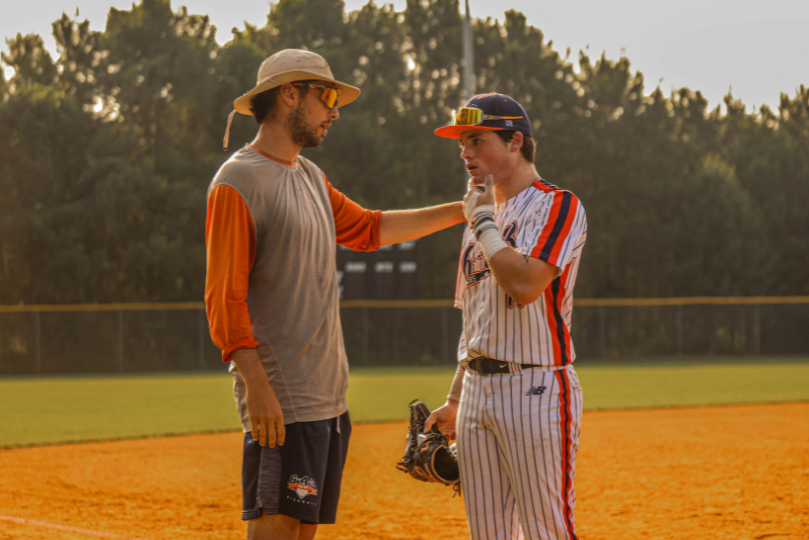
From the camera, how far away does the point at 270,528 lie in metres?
2.72

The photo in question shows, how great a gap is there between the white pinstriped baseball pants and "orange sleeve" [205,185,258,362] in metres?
0.85

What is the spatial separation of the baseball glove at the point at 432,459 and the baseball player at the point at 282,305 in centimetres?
35

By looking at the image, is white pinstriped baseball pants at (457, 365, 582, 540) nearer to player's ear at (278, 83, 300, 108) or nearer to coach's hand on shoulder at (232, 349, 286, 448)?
coach's hand on shoulder at (232, 349, 286, 448)

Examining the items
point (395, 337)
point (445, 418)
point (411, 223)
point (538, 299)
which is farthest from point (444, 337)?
point (538, 299)

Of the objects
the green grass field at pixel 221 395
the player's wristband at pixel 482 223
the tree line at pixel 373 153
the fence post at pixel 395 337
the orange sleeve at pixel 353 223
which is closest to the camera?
the player's wristband at pixel 482 223

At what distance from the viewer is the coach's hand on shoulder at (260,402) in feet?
8.70

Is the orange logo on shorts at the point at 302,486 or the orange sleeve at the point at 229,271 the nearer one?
the orange sleeve at the point at 229,271

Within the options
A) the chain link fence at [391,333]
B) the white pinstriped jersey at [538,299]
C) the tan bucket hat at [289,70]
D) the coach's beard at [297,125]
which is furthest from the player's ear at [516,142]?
the chain link fence at [391,333]

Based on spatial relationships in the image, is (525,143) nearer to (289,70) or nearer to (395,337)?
(289,70)

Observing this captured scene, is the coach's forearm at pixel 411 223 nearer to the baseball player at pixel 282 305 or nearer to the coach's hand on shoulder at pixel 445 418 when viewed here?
the baseball player at pixel 282 305

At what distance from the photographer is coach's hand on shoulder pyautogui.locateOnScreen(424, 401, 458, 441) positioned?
10.6 ft

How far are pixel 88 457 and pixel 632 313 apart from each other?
64.4 feet

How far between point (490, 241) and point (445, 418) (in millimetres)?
886

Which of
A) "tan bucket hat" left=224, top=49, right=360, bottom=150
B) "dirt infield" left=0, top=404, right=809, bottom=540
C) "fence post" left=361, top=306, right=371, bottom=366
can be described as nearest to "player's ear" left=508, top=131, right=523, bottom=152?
"tan bucket hat" left=224, top=49, right=360, bottom=150
